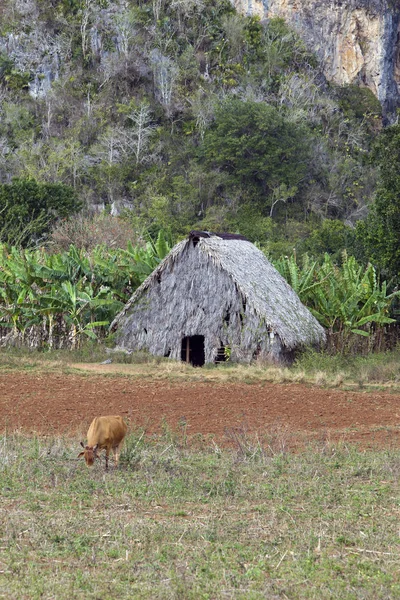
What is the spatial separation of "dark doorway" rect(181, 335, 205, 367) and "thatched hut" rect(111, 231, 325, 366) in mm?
50

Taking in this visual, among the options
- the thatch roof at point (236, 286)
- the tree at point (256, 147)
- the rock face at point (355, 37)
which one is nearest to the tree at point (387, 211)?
the thatch roof at point (236, 286)

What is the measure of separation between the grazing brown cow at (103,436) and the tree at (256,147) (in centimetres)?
3922

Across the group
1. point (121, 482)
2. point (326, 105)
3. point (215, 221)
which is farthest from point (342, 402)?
point (326, 105)

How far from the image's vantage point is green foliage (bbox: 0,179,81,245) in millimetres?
31484

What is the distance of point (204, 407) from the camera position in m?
11.7

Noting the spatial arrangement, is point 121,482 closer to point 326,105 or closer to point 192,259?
point 192,259

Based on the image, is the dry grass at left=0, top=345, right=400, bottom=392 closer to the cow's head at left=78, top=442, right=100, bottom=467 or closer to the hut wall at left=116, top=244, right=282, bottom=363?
the hut wall at left=116, top=244, right=282, bottom=363

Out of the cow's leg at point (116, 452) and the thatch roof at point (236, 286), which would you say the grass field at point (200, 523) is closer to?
the cow's leg at point (116, 452)

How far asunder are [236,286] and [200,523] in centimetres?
1062

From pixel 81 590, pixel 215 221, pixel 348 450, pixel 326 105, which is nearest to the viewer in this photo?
pixel 81 590

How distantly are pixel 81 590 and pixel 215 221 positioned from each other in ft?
130

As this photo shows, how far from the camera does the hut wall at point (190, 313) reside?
1678cm

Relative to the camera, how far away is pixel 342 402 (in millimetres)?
12414

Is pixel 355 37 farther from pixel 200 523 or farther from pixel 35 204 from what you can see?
pixel 200 523
